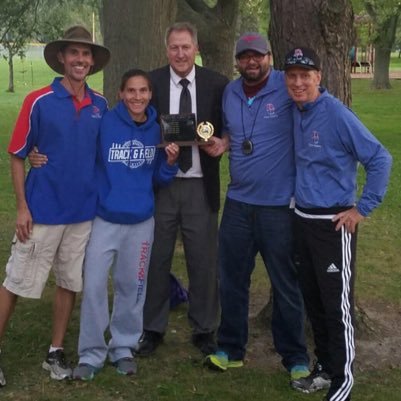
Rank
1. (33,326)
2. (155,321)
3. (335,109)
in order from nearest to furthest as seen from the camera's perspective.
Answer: (335,109), (155,321), (33,326)

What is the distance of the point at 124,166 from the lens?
178 inches

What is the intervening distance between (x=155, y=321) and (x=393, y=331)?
1842 millimetres

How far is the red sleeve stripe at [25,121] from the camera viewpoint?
14.1 ft

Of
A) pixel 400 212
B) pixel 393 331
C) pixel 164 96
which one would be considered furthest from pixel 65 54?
pixel 400 212

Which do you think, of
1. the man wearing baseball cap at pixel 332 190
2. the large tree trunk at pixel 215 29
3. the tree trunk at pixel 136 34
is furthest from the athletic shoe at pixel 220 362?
the large tree trunk at pixel 215 29

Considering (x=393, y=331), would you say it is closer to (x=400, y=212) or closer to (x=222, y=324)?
(x=222, y=324)

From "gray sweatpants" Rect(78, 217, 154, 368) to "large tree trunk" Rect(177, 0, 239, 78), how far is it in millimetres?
6947

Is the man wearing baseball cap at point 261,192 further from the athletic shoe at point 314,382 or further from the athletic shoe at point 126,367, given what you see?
the athletic shoe at point 126,367

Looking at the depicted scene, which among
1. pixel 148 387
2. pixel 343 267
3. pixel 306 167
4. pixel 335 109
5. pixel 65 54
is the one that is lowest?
pixel 148 387

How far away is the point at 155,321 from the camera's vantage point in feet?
17.0

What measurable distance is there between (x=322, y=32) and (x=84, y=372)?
269 centimetres

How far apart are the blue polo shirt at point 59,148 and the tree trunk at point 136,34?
2708 millimetres

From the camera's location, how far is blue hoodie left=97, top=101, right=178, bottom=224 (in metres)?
4.48

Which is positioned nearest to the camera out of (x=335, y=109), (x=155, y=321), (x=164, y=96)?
(x=335, y=109)
